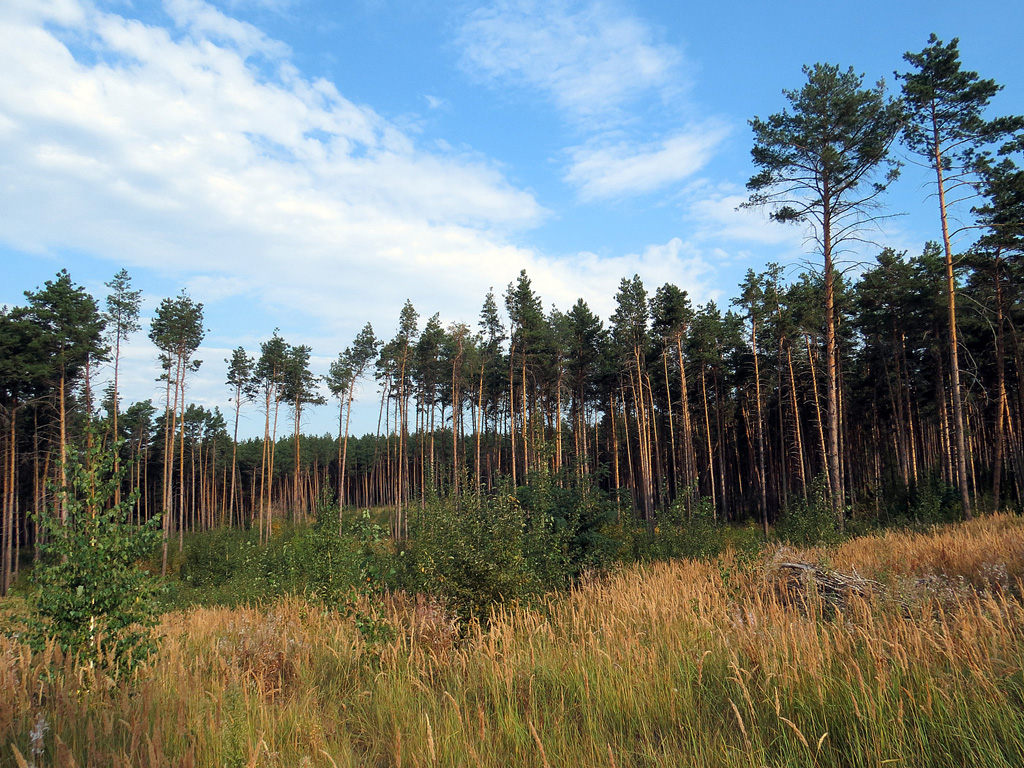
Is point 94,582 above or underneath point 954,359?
underneath

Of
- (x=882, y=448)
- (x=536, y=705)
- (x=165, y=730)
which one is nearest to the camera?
(x=165, y=730)

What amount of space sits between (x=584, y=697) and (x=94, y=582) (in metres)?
4.64

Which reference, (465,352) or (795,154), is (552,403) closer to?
(465,352)

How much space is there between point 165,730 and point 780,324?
117 feet

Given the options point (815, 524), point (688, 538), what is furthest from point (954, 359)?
point (688, 538)

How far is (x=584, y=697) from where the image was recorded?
13.1ft

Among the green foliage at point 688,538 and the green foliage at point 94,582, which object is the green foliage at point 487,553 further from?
the green foliage at point 94,582

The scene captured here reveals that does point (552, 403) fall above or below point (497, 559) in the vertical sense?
above

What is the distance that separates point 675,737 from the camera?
10.9ft

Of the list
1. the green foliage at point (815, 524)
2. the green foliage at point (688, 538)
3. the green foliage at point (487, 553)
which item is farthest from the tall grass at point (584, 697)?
the green foliage at point (815, 524)

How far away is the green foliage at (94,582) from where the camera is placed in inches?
196

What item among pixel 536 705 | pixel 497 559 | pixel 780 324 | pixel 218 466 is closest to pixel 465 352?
pixel 780 324

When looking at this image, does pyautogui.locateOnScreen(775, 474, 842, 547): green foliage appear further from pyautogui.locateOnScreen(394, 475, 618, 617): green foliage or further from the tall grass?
the tall grass

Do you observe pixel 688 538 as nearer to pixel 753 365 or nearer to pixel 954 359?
pixel 954 359
